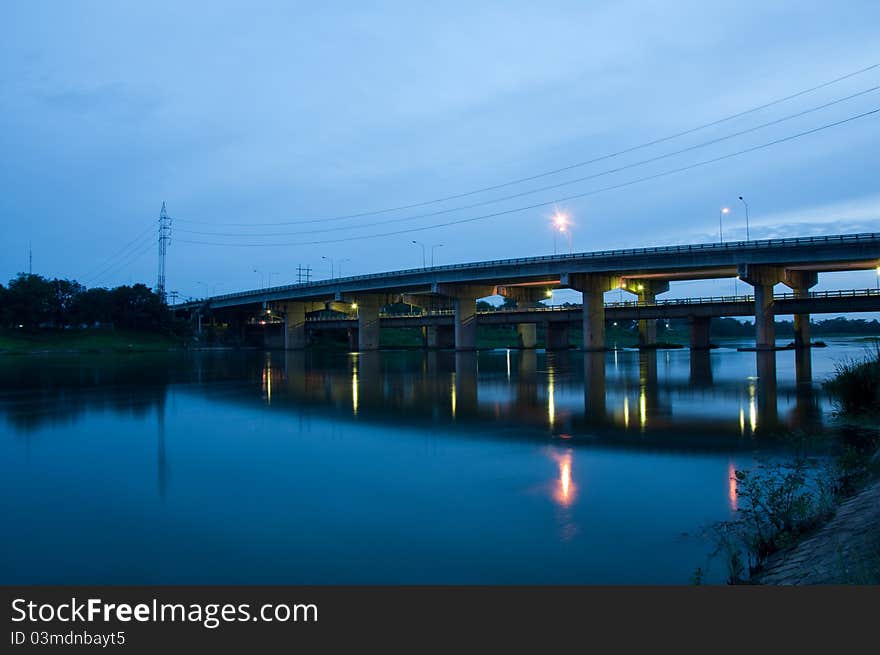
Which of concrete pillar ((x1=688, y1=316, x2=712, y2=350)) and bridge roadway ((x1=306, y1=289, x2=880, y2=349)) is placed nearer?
bridge roadway ((x1=306, y1=289, x2=880, y2=349))

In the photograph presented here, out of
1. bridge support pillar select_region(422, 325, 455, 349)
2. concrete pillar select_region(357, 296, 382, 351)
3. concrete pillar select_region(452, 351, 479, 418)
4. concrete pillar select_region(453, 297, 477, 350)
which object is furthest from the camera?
bridge support pillar select_region(422, 325, 455, 349)

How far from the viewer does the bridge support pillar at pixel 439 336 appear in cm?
12256

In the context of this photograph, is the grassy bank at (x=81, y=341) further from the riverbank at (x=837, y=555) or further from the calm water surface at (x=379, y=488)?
the riverbank at (x=837, y=555)

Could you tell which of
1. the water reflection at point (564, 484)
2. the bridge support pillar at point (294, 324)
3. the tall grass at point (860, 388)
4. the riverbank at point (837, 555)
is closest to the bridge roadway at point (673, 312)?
the bridge support pillar at point (294, 324)

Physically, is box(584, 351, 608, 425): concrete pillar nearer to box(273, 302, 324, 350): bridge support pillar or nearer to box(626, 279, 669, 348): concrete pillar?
box(626, 279, 669, 348): concrete pillar

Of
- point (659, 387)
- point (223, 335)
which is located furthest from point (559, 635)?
point (223, 335)

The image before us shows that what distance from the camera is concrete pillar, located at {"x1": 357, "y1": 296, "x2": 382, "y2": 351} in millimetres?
106188

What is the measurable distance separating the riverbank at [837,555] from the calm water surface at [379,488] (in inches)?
30.1

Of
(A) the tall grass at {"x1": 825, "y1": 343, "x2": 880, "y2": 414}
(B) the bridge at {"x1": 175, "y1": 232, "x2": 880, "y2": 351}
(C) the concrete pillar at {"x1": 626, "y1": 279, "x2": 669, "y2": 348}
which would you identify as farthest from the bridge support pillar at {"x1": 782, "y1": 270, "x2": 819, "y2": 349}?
(A) the tall grass at {"x1": 825, "y1": 343, "x2": 880, "y2": 414}

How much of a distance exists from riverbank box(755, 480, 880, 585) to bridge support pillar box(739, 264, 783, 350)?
201 feet

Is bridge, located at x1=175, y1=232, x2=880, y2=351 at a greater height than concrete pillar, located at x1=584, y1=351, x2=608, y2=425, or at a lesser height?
greater

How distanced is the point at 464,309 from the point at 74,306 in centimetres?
6980

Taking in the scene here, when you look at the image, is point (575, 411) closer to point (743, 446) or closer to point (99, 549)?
point (743, 446)

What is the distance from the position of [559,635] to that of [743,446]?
10.9 m
